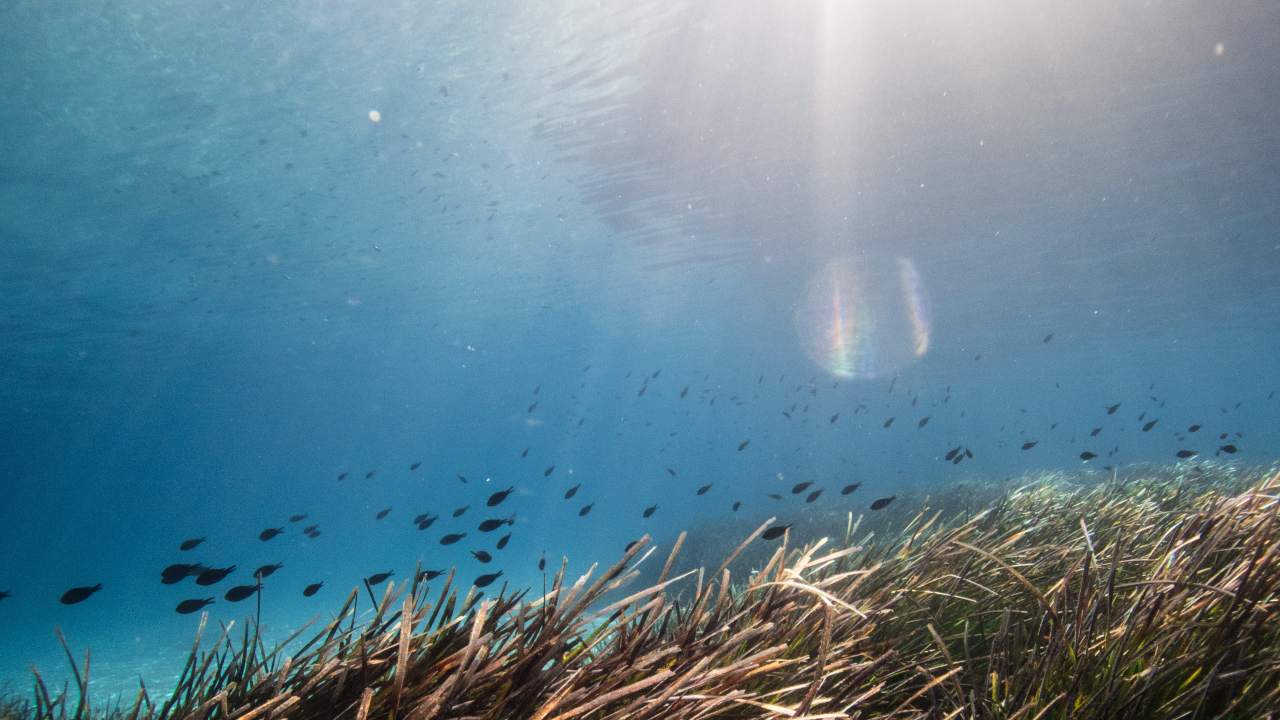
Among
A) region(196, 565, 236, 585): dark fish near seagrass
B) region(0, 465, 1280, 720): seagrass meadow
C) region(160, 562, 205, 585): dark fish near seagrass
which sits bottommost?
region(0, 465, 1280, 720): seagrass meadow

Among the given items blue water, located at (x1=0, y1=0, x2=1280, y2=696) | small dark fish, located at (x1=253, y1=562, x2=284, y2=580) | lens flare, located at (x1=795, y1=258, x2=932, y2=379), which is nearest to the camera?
small dark fish, located at (x1=253, y1=562, x2=284, y2=580)

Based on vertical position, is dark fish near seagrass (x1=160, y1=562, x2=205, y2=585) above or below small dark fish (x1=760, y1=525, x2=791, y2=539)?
above

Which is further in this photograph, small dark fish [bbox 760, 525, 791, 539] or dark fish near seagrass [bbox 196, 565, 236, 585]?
dark fish near seagrass [bbox 196, 565, 236, 585]

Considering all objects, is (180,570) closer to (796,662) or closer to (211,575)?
(211,575)

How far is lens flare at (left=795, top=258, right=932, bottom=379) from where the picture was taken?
111ft

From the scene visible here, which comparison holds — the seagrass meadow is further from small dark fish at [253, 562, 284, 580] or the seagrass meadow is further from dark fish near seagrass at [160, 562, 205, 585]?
dark fish near seagrass at [160, 562, 205, 585]

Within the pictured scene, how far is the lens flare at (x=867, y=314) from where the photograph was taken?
34.0 m

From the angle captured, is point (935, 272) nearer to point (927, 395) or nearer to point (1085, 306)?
point (1085, 306)

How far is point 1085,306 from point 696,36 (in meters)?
38.7

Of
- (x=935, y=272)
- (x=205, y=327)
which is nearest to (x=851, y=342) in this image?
(x=935, y=272)

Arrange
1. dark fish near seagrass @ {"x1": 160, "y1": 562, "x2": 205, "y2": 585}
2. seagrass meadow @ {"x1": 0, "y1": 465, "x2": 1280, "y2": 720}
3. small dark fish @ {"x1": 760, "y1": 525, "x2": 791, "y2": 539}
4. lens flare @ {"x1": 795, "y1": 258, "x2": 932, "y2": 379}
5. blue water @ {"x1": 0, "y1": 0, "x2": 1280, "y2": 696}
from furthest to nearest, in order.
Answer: lens flare @ {"x1": 795, "y1": 258, "x2": 932, "y2": 379}, blue water @ {"x1": 0, "y1": 0, "x2": 1280, "y2": 696}, dark fish near seagrass @ {"x1": 160, "y1": 562, "x2": 205, "y2": 585}, small dark fish @ {"x1": 760, "y1": 525, "x2": 791, "y2": 539}, seagrass meadow @ {"x1": 0, "y1": 465, "x2": 1280, "y2": 720}

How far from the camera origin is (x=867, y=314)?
4444cm

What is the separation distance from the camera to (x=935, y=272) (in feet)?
110

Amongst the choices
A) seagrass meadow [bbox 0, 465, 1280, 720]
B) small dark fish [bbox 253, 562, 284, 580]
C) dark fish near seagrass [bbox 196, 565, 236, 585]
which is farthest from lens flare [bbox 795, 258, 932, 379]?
seagrass meadow [bbox 0, 465, 1280, 720]
